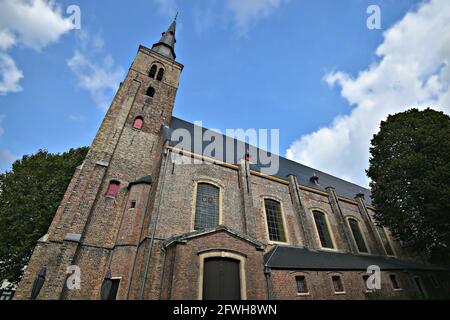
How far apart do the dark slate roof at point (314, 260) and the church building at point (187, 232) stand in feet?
0.23

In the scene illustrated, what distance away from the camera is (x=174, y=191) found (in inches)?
402

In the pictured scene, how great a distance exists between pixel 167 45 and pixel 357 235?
22398 millimetres

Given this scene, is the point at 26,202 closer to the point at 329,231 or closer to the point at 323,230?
the point at 323,230

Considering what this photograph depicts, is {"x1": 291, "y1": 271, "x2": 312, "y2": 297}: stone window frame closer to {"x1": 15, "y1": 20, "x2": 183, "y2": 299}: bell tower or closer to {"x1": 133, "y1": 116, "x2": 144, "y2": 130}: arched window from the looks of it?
{"x1": 15, "y1": 20, "x2": 183, "y2": 299}: bell tower

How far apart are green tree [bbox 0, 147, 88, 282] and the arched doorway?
12.2 meters

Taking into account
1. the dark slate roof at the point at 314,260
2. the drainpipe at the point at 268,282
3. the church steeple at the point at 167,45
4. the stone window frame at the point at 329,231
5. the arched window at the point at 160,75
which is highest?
the church steeple at the point at 167,45

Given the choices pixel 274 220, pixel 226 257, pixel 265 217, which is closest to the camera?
pixel 226 257

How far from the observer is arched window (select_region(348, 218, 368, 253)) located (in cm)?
1469

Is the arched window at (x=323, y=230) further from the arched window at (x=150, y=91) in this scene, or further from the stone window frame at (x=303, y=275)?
the arched window at (x=150, y=91)

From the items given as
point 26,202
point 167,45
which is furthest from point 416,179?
point 26,202

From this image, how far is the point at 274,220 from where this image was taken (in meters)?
12.5

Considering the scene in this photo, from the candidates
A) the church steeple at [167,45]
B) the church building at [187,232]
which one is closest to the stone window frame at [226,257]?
the church building at [187,232]

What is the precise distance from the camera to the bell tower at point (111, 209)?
8125 millimetres
